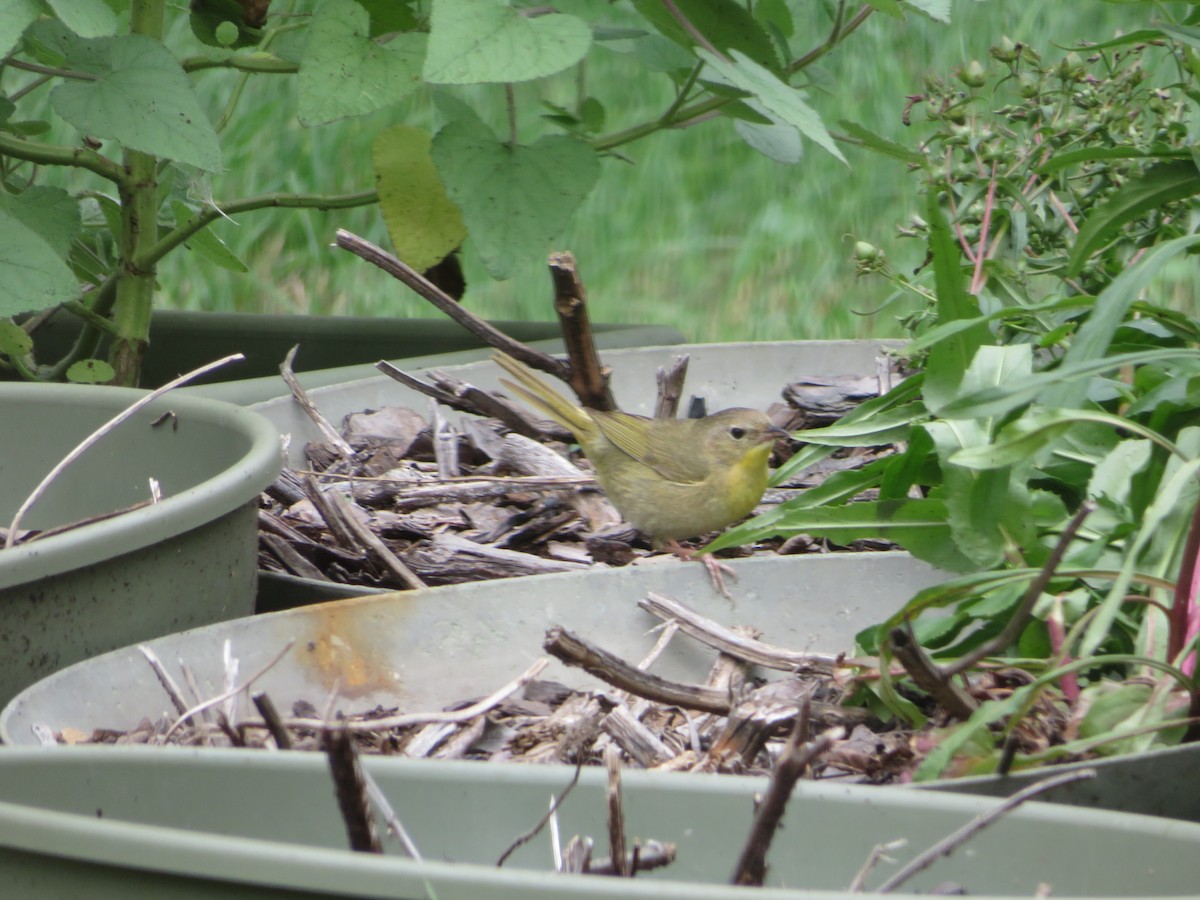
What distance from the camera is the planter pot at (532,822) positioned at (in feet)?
3.45

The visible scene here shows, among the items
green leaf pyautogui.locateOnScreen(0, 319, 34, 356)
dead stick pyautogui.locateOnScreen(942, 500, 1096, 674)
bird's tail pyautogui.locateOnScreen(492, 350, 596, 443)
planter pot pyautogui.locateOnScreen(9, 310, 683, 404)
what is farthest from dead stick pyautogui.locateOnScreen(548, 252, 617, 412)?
dead stick pyautogui.locateOnScreen(942, 500, 1096, 674)

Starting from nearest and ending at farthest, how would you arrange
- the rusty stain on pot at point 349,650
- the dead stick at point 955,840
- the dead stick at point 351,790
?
the dead stick at point 351,790
the dead stick at point 955,840
the rusty stain on pot at point 349,650

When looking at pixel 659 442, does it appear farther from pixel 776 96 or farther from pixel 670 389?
pixel 776 96

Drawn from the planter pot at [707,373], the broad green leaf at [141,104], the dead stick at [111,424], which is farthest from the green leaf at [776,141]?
the dead stick at [111,424]

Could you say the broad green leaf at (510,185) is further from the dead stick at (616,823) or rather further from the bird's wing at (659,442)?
the dead stick at (616,823)

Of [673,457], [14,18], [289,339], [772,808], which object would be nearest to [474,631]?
[772,808]

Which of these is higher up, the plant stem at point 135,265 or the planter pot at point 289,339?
the plant stem at point 135,265

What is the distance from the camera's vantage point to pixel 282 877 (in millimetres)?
958

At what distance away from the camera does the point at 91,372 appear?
2760mm

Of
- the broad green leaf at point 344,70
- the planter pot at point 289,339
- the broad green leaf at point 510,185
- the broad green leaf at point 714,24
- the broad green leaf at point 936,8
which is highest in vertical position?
the broad green leaf at point 936,8

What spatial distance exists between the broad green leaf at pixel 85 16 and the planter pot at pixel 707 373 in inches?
40.9

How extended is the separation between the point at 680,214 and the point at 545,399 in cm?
361

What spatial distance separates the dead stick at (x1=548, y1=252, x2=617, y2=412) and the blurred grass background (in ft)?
7.48

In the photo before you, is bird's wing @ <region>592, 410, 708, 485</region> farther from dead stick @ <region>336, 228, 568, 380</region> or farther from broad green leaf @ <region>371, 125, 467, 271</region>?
broad green leaf @ <region>371, 125, 467, 271</region>
